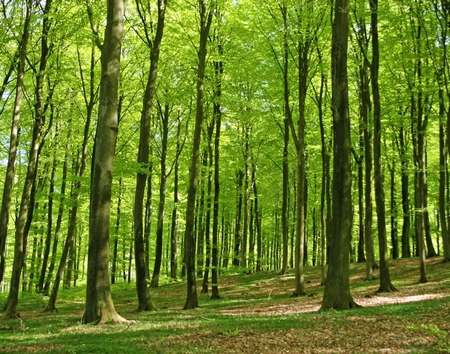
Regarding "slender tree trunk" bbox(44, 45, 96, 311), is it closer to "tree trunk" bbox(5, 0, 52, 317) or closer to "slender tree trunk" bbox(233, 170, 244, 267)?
"tree trunk" bbox(5, 0, 52, 317)

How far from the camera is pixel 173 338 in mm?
8523

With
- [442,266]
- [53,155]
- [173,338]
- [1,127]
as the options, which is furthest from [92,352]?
[1,127]

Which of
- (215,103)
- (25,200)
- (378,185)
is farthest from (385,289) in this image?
(25,200)

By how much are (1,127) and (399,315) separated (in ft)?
104

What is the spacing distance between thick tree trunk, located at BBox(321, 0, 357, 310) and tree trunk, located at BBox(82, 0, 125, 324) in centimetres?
624

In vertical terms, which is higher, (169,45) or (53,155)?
(169,45)

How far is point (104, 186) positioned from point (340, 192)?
6.92 metres

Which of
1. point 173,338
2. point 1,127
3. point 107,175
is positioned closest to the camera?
point 173,338

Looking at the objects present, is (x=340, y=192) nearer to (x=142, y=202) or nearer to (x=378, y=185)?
(x=378, y=185)

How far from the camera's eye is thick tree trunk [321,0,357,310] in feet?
38.5

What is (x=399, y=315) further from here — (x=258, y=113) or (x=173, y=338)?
(x=258, y=113)

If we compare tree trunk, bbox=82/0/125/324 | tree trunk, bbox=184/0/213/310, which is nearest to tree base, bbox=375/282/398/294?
tree trunk, bbox=184/0/213/310

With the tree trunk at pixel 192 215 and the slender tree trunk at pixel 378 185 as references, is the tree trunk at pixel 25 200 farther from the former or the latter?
the slender tree trunk at pixel 378 185

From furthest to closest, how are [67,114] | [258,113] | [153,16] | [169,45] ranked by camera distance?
[67,114] < [258,113] < [169,45] < [153,16]
